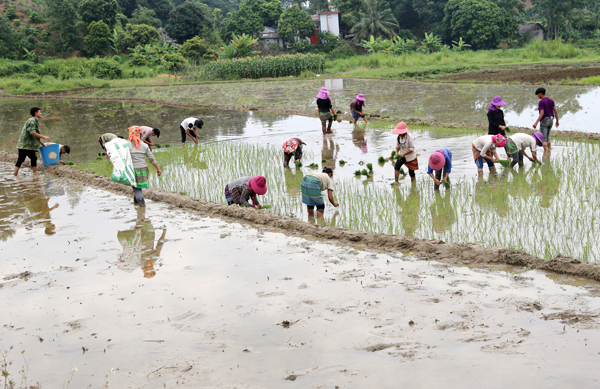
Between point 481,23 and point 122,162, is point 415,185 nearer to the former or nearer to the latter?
point 122,162

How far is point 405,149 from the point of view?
312 inches

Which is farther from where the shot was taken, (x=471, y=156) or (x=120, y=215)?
(x=471, y=156)

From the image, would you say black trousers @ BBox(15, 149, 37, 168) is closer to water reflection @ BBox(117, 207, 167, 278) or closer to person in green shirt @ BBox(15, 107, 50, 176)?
person in green shirt @ BBox(15, 107, 50, 176)

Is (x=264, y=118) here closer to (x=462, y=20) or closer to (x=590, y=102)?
Answer: (x=590, y=102)

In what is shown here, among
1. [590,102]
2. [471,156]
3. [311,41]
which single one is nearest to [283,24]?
[311,41]

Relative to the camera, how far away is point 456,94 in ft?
62.5

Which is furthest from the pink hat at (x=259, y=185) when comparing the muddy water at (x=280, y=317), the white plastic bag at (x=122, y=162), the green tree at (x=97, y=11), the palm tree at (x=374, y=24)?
the green tree at (x=97, y=11)

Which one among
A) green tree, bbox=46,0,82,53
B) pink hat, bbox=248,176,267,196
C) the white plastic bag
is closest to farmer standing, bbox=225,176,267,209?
pink hat, bbox=248,176,267,196

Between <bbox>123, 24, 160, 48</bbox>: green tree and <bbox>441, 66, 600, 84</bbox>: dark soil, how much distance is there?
2748cm

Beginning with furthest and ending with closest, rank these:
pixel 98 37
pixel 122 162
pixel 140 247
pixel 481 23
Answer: pixel 98 37
pixel 481 23
pixel 122 162
pixel 140 247

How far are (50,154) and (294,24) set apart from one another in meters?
38.0

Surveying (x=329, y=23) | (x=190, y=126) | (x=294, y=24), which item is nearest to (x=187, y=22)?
(x=294, y=24)

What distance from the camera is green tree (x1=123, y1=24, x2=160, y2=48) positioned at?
42375mm

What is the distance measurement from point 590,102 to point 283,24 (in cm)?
3511
